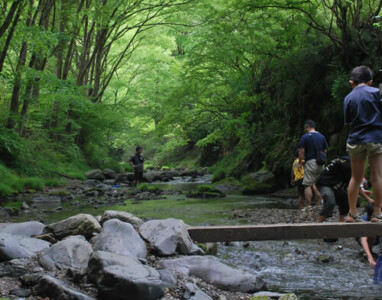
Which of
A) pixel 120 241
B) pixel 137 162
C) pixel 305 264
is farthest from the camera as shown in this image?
pixel 137 162

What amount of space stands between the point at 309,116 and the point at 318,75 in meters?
1.54

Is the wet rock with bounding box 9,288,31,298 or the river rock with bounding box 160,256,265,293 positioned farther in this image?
the river rock with bounding box 160,256,265,293

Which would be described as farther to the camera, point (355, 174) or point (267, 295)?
point (355, 174)

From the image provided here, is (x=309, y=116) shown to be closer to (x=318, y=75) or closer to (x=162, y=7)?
(x=318, y=75)

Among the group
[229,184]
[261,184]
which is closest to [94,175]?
[229,184]

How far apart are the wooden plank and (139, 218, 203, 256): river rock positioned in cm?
43

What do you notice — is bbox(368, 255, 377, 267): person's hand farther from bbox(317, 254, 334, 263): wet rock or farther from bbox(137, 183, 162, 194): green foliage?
bbox(137, 183, 162, 194): green foliage

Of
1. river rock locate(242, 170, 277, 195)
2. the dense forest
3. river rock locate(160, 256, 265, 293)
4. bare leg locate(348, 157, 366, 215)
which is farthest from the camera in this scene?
river rock locate(242, 170, 277, 195)

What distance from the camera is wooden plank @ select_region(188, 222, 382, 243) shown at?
4.64m

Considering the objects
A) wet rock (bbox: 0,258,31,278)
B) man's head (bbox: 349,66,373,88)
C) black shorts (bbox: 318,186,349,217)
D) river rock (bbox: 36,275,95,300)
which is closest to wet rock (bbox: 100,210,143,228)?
wet rock (bbox: 0,258,31,278)

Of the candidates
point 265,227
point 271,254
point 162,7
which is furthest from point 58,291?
point 162,7

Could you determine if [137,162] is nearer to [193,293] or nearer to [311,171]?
[311,171]

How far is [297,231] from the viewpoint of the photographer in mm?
4840

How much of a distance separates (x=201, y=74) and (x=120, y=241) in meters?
13.3
